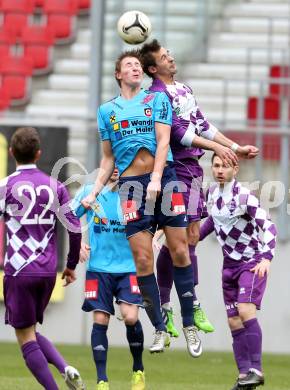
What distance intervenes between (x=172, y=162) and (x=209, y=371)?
3708mm

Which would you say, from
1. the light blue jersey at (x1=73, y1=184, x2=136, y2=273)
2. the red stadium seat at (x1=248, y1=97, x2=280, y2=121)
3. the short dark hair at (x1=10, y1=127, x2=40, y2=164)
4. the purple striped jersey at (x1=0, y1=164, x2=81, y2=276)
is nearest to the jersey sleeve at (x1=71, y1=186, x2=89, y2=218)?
the light blue jersey at (x1=73, y1=184, x2=136, y2=273)

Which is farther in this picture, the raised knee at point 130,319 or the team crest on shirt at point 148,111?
the raised knee at point 130,319

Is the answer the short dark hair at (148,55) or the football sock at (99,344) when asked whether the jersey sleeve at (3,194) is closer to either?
the short dark hair at (148,55)

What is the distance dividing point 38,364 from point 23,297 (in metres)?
0.50

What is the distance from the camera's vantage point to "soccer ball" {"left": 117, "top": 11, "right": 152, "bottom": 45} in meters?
10.7

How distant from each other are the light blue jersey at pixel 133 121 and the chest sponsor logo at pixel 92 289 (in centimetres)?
140

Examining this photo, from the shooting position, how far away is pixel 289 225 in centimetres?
1591

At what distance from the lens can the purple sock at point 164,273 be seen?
11.0 m

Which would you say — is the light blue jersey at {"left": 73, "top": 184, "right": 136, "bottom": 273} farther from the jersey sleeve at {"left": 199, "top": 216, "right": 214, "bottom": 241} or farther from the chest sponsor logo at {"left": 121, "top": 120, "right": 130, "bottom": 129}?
the chest sponsor logo at {"left": 121, "top": 120, "right": 130, "bottom": 129}

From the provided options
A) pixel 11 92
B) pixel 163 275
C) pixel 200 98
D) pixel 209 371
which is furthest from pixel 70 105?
pixel 163 275

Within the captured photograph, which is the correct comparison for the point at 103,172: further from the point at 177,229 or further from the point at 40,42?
the point at 40,42

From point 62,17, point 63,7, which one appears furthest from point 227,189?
point 63,7

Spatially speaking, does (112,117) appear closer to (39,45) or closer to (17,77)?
(17,77)

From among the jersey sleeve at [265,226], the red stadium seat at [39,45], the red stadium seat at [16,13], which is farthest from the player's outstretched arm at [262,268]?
the red stadium seat at [16,13]
